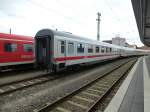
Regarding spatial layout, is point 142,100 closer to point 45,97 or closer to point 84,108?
point 84,108

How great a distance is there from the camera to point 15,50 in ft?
47.2

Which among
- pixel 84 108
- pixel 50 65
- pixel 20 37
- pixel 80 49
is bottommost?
pixel 84 108

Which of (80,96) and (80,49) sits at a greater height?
(80,49)

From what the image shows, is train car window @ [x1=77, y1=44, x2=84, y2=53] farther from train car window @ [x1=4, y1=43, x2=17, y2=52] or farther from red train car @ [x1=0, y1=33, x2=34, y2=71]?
train car window @ [x1=4, y1=43, x2=17, y2=52]

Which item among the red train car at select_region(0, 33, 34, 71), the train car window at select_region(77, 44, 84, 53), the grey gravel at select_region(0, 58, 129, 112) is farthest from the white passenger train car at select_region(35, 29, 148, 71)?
the grey gravel at select_region(0, 58, 129, 112)

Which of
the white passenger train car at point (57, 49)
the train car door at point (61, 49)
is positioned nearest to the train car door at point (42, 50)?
the white passenger train car at point (57, 49)

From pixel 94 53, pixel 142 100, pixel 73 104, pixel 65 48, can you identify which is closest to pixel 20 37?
pixel 65 48

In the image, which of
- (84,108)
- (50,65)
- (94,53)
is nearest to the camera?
(84,108)

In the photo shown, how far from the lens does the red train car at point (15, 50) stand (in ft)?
43.7

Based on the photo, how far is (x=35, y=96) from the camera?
25.5ft

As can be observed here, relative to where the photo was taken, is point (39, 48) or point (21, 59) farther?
point (21, 59)

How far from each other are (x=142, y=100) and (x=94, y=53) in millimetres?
12221

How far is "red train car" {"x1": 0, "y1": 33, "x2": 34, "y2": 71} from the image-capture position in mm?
13313

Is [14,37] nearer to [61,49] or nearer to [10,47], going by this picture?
[10,47]
